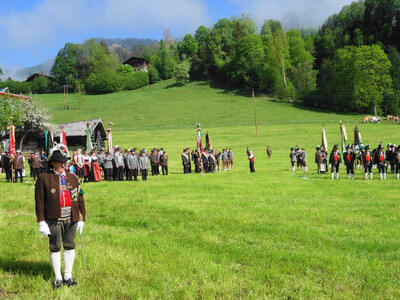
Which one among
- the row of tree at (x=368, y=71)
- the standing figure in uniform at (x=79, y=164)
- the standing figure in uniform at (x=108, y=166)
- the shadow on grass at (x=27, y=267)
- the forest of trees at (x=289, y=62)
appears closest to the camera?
the shadow on grass at (x=27, y=267)

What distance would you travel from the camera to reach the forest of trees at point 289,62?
7719 cm

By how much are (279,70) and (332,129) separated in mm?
46256

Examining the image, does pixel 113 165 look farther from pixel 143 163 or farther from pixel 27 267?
pixel 27 267

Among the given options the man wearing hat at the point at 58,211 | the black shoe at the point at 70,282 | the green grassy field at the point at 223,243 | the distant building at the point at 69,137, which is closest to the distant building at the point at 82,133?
the distant building at the point at 69,137

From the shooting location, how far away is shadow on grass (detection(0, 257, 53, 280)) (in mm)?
6598

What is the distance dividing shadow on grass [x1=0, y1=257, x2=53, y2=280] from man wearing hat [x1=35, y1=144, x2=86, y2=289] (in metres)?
0.58

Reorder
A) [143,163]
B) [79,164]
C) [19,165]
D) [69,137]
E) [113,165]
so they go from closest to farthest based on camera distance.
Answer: [79,164], [143,163], [19,165], [113,165], [69,137]

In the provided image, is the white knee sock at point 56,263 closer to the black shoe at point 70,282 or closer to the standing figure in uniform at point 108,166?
the black shoe at point 70,282

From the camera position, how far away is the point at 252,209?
11742 millimetres

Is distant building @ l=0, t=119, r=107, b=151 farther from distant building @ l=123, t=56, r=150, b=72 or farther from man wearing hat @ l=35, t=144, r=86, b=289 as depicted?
distant building @ l=123, t=56, r=150, b=72

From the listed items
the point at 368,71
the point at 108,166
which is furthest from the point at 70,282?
the point at 368,71

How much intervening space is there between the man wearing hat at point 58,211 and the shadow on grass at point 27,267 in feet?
1.89

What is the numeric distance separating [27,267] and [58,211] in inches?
71.2

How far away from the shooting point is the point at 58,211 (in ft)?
19.9
